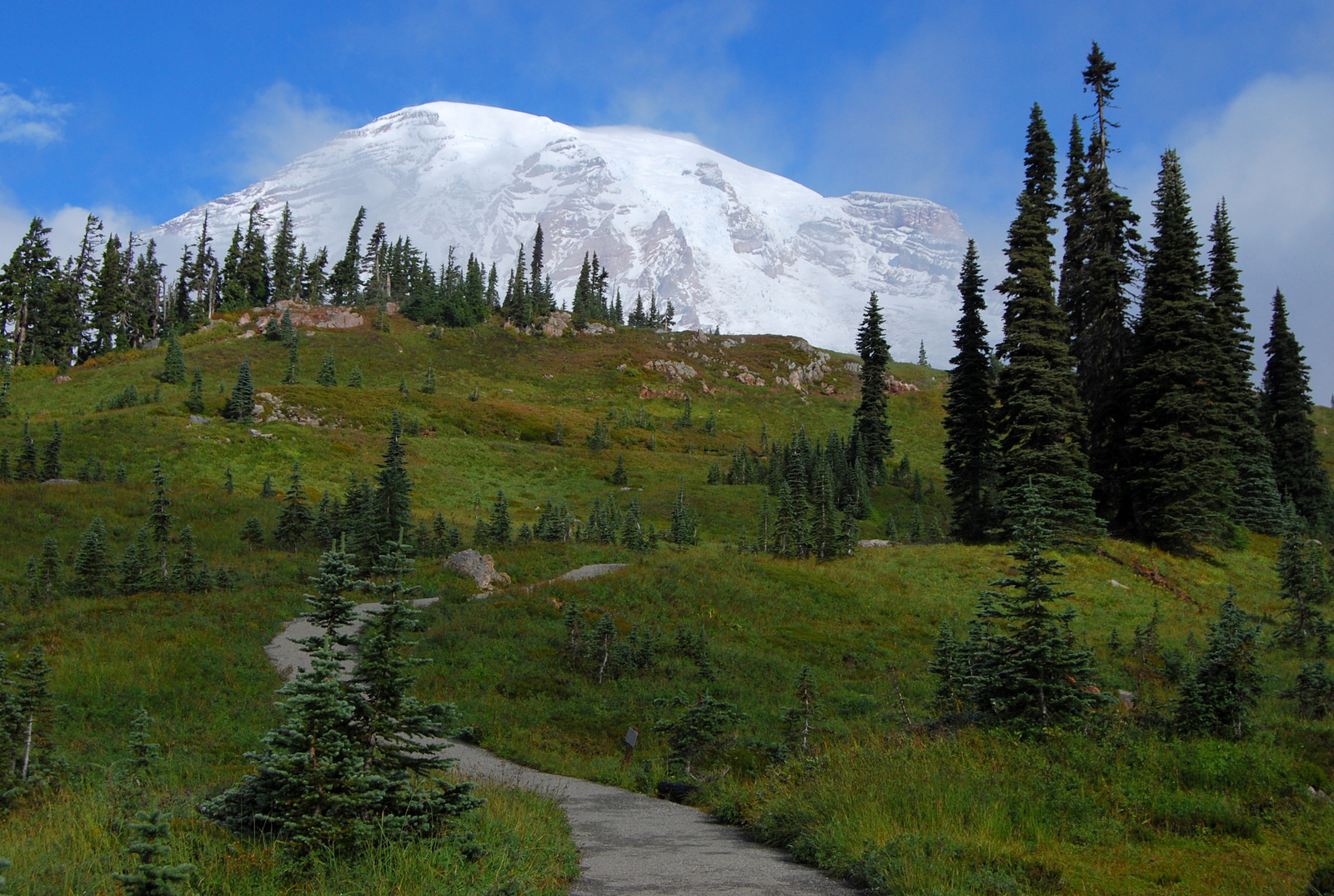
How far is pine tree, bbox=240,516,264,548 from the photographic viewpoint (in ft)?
127

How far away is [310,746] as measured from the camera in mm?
5973

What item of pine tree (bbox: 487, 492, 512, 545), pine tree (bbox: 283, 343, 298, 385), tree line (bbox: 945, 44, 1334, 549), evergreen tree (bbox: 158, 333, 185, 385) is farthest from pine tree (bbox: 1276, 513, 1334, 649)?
evergreen tree (bbox: 158, 333, 185, 385)

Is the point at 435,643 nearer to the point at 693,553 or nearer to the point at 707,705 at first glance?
the point at 707,705

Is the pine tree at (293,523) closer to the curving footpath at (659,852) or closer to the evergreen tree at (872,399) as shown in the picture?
the curving footpath at (659,852)

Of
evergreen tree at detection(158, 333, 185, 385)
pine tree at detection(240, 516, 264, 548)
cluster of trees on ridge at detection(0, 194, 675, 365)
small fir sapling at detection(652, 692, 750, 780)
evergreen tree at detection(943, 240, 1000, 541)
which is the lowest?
small fir sapling at detection(652, 692, 750, 780)

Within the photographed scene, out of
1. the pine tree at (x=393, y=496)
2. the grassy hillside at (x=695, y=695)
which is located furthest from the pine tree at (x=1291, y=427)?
the pine tree at (x=393, y=496)

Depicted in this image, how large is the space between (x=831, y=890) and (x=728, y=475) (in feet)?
223

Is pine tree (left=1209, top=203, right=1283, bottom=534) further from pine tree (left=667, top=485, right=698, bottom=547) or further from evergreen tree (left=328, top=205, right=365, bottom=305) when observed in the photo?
evergreen tree (left=328, top=205, right=365, bottom=305)

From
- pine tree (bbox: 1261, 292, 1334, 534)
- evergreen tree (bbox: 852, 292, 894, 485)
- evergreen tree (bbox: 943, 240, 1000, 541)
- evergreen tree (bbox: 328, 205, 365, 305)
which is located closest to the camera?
evergreen tree (bbox: 943, 240, 1000, 541)

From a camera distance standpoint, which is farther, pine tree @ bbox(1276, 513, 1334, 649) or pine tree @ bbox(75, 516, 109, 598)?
pine tree @ bbox(75, 516, 109, 598)

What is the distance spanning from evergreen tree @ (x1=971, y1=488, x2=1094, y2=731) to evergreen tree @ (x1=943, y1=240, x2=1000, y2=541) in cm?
3124

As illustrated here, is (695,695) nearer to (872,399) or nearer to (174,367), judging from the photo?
(872,399)

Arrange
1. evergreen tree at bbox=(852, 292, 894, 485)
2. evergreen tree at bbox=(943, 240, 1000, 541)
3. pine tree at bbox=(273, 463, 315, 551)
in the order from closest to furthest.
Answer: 1. pine tree at bbox=(273, 463, 315, 551)
2. evergreen tree at bbox=(943, 240, 1000, 541)
3. evergreen tree at bbox=(852, 292, 894, 485)

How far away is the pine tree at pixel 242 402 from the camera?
65.6 m
